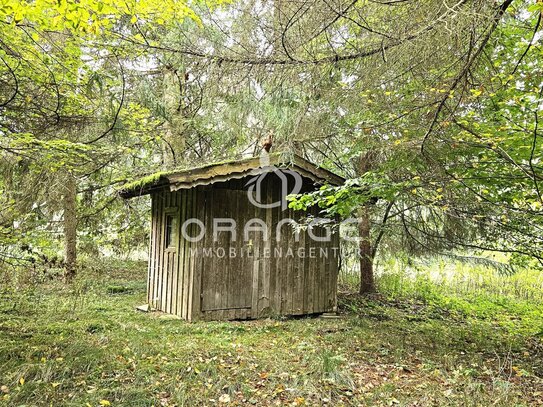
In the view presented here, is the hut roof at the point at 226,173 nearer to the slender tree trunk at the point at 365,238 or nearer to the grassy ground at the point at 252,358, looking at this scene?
the slender tree trunk at the point at 365,238

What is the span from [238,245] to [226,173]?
1603 mm

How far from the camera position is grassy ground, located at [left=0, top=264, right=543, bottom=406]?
403cm

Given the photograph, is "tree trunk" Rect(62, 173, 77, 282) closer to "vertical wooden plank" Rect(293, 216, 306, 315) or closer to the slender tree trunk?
"vertical wooden plank" Rect(293, 216, 306, 315)

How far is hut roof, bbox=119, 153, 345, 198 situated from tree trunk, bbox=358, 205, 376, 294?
67.7 inches

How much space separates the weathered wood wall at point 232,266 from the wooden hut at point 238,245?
0.02 metres

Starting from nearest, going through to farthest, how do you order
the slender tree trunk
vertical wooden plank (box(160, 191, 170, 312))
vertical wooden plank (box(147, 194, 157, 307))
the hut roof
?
the hut roof < vertical wooden plank (box(160, 191, 170, 312)) < vertical wooden plank (box(147, 194, 157, 307)) < the slender tree trunk

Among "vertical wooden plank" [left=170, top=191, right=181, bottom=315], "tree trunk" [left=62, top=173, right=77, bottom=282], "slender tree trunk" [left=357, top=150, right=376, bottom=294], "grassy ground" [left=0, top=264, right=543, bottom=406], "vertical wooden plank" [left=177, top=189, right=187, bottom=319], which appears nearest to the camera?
"grassy ground" [left=0, top=264, right=543, bottom=406]

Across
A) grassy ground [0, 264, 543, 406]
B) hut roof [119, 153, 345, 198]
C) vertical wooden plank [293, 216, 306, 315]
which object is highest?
hut roof [119, 153, 345, 198]

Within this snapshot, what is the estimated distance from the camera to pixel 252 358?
17.2 ft

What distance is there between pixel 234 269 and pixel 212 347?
2247 mm

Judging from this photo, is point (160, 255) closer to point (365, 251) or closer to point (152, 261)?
point (152, 261)

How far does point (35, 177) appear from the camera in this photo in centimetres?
925

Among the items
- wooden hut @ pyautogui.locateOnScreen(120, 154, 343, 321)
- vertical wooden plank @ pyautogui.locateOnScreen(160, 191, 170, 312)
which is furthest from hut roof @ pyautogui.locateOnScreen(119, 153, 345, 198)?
vertical wooden plank @ pyautogui.locateOnScreen(160, 191, 170, 312)

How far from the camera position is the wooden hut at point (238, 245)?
7373mm
